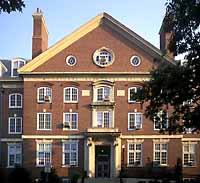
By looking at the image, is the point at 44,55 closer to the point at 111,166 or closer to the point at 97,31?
the point at 97,31

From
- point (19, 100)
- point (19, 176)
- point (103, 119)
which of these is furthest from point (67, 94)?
point (19, 176)

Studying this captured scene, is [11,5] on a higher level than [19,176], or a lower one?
higher

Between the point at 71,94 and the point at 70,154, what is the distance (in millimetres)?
6019

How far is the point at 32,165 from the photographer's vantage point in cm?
5672

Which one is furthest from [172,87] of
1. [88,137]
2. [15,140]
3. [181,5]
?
[15,140]

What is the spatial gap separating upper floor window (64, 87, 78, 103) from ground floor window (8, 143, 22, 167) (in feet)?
23.1

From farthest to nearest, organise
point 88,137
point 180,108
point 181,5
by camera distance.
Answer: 1. point 88,137
2. point 180,108
3. point 181,5

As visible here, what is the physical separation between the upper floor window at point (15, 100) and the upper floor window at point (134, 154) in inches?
490

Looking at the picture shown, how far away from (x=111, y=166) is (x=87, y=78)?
9.10 metres

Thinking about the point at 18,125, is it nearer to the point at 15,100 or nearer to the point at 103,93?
the point at 15,100

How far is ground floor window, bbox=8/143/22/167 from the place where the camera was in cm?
5884

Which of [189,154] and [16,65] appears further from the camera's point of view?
[16,65]

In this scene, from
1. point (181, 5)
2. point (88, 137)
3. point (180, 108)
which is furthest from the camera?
point (88, 137)

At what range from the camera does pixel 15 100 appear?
60.0 meters
